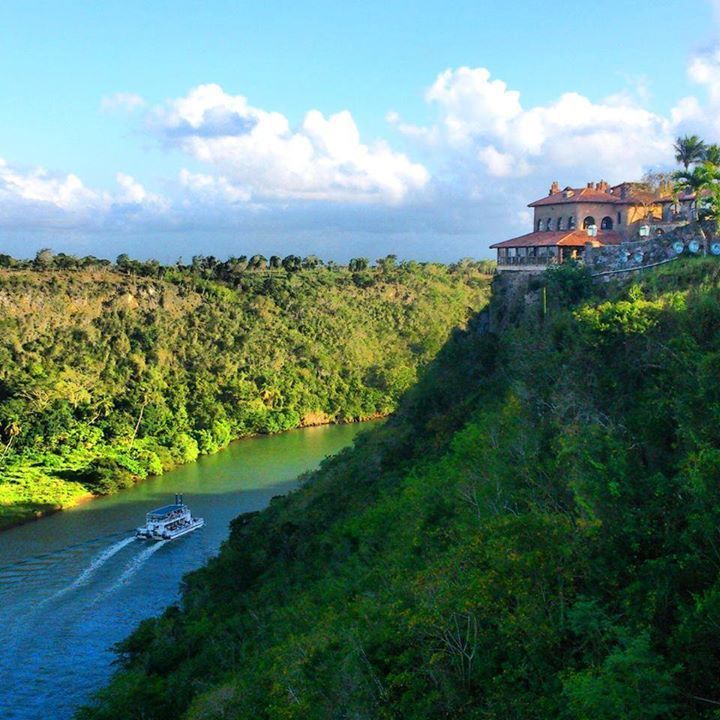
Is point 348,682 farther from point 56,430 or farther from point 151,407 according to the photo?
point 151,407

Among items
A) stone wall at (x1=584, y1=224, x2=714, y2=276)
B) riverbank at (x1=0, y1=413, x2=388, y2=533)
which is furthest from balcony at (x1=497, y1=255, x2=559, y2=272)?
riverbank at (x1=0, y1=413, x2=388, y2=533)

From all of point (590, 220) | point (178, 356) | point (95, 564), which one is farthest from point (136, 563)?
point (178, 356)

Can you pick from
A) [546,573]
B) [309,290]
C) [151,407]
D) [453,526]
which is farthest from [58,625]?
[309,290]

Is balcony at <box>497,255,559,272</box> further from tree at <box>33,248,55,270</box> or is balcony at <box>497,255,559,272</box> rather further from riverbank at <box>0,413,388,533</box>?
tree at <box>33,248,55,270</box>

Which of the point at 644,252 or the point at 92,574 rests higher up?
the point at 644,252

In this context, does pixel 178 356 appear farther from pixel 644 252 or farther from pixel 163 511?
pixel 644 252
